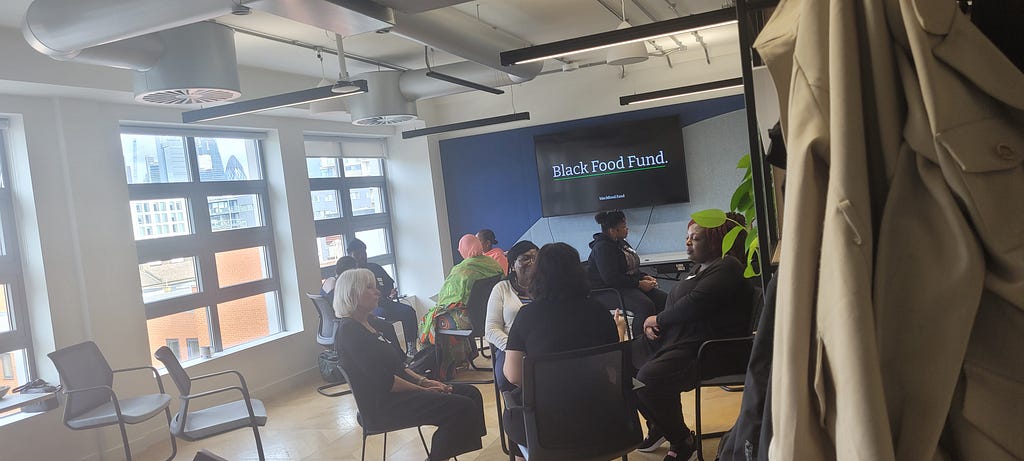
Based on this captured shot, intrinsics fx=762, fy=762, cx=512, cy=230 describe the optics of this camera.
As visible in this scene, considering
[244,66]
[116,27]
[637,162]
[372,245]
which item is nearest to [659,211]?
[637,162]

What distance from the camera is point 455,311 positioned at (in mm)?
6426

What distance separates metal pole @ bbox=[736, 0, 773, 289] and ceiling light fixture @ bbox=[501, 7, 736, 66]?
2705mm

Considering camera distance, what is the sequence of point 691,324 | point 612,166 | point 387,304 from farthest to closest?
point 612,166 → point 387,304 → point 691,324

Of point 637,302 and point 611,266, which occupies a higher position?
point 611,266

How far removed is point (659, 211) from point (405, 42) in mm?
4080

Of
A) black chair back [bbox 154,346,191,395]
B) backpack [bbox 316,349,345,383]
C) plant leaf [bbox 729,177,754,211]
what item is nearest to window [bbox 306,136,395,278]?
backpack [bbox 316,349,345,383]

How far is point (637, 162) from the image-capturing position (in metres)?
9.52

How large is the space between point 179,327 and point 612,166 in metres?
5.36

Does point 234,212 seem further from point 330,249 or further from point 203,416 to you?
point 203,416

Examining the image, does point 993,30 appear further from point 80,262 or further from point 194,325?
point 194,325

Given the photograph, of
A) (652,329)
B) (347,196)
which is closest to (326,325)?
(347,196)

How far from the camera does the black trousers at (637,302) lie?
6.47m

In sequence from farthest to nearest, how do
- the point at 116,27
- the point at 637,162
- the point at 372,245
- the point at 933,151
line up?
the point at 372,245 < the point at 637,162 < the point at 116,27 < the point at 933,151

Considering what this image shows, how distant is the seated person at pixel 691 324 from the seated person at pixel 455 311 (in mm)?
2415
